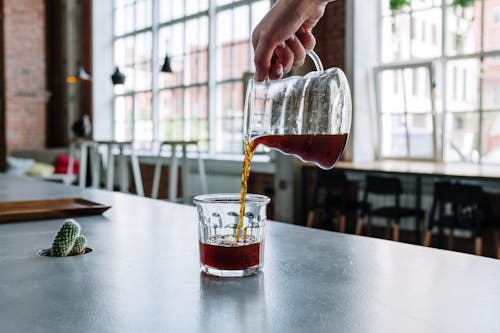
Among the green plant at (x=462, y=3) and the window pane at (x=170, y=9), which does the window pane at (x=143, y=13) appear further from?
the green plant at (x=462, y=3)

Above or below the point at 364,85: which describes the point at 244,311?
below

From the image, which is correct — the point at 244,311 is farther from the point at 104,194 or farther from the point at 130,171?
the point at 130,171

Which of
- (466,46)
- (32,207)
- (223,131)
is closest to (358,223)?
(466,46)

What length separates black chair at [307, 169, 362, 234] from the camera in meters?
5.04

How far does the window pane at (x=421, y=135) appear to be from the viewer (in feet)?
17.3

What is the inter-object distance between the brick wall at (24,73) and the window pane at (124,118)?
4.24 feet

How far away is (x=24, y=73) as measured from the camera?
9047 millimetres

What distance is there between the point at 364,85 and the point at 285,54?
4.68 meters

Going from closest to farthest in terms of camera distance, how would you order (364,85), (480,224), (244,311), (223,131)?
(244,311)
(480,224)
(364,85)
(223,131)

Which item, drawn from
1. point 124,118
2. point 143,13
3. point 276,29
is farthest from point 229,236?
→ point 124,118

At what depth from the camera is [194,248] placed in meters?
1.12

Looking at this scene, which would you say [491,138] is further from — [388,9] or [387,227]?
[388,9]

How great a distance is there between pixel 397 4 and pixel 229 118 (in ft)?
8.20

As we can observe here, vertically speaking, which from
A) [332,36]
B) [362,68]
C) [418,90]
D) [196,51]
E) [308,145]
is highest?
[196,51]
